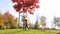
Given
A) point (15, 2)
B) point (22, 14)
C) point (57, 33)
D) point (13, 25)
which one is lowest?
point (57, 33)

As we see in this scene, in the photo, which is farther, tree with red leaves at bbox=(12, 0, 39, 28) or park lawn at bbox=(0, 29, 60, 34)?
tree with red leaves at bbox=(12, 0, 39, 28)

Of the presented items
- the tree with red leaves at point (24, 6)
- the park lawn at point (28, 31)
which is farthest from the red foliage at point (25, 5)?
the park lawn at point (28, 31)

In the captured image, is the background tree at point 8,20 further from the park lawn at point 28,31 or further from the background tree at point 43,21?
the background tree at point 43,21

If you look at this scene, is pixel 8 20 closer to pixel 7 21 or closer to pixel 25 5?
pixel 7 21

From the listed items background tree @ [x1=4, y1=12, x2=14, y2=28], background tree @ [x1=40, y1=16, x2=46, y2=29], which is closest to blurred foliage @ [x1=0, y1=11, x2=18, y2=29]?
background tree @ [x1=4, y1=12, x2=14, y2=28]

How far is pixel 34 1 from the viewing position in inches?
132

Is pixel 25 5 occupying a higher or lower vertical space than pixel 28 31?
higher

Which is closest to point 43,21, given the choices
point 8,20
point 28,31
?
point 28,31

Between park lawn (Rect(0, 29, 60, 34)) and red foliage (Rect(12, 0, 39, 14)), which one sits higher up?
red foliage (Rect(12, 0, 39, 14))

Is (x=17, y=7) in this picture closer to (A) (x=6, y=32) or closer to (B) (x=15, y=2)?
(B) (x=15, y=2)

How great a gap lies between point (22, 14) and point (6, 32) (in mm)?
561

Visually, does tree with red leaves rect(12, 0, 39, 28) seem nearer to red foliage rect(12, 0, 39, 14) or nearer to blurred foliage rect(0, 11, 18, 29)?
red foliage rect(12, 0, 39, 14)

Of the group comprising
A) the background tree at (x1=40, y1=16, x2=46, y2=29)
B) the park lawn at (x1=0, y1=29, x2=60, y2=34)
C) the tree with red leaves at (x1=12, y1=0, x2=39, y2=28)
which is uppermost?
the tree with red leaves at (x1=12, y1=0, x2=39, y2=28)

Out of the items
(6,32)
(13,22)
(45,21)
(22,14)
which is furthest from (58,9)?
(6,32)
